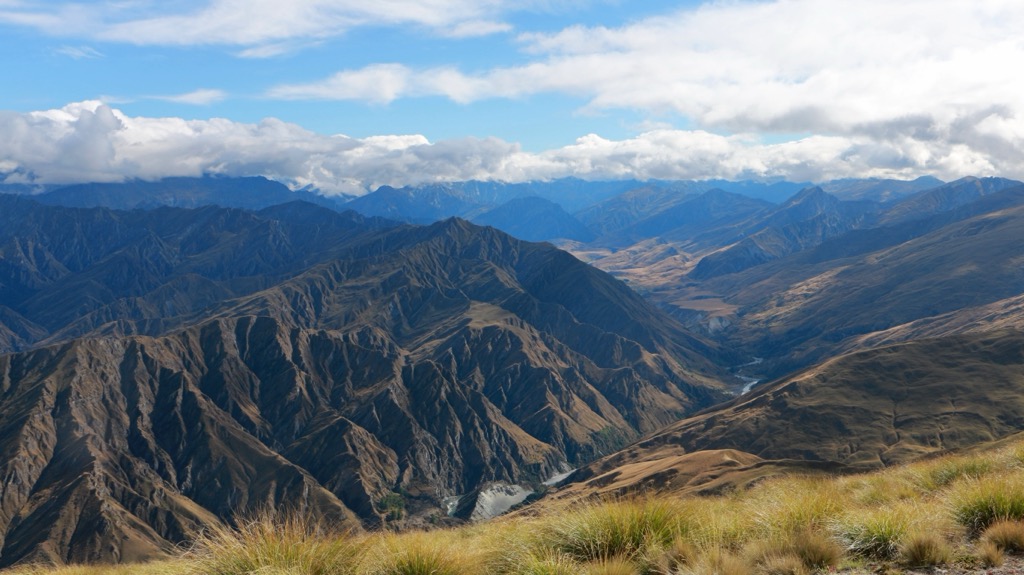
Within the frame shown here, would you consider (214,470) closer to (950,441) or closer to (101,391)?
(101,391)

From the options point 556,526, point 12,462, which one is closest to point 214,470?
point 12,462

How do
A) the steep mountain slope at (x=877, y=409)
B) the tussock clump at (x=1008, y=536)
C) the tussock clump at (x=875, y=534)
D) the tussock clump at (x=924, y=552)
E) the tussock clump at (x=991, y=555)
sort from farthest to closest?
the steep mountain slope at (x=877, y=409)
the tussock clump at (x=875, y=534)
the tussock clump at (x=1008, y=536)
the tussock clump at (x=924, y=552)
the tussock clump at (x=991, y=555)

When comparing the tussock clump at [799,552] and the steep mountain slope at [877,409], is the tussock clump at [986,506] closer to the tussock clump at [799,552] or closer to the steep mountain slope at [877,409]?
the tussock clump at [799,552]

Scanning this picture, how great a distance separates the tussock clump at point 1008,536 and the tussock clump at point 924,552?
2.86 feet

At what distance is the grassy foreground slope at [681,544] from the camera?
1116cm

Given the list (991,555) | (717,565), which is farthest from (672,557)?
(991,555)

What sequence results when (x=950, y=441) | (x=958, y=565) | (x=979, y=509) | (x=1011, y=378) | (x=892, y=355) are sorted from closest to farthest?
1. (x=958, y=565)
2. (x=979, y=509)
3. (x=950, y=441)
4. (x=1011, y=378)
5. (x=892, y=355)

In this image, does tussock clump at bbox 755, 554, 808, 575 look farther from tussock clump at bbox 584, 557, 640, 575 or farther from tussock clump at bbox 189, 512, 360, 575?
tussock clump at bbox 189, 512, 360, 575

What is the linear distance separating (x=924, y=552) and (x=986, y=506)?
2465 mm

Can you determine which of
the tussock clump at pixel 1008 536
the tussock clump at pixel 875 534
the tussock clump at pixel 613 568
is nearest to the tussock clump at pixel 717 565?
the tussock clump at pixel 613 568

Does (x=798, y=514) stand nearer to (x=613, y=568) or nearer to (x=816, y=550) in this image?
(x=816, y=550)

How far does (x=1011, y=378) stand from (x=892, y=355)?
27.2m

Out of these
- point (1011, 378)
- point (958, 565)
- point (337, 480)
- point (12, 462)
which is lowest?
point (337, 480)

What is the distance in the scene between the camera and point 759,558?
1128 cm
